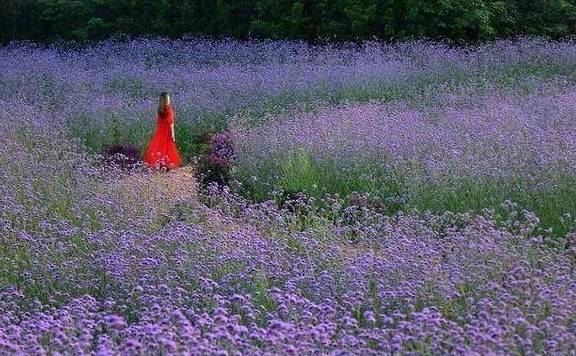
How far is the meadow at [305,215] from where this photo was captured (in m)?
3.68

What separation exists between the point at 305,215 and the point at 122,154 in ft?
9.03

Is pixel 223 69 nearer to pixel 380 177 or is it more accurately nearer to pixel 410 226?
pixel 380 177

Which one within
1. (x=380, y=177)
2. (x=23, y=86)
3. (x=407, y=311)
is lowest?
(x=23, y=86)

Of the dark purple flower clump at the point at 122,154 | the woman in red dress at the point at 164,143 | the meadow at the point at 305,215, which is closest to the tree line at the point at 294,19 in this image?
the meadow at the point at 305,215

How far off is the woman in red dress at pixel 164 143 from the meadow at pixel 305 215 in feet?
0.93

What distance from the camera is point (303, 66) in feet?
43.5

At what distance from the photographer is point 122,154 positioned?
861 centimetres

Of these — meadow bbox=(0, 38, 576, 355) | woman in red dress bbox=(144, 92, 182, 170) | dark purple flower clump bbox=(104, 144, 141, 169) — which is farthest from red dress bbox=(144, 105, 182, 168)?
Result: meadow bbox=(0, 38, 576, 355)

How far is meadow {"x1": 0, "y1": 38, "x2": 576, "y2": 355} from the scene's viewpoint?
12.1ft

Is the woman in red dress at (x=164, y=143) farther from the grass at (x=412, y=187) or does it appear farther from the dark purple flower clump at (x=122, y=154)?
the grass at (x=412, y=187)

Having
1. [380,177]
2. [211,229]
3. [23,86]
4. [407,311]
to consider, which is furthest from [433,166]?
[23,86]

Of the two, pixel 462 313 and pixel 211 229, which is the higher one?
pixel 462 313

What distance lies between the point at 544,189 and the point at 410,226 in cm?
136

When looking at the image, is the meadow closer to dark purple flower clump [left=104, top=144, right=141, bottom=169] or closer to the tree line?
dark purple flower clump [left=104, top=144, right=141, bottom=169]
